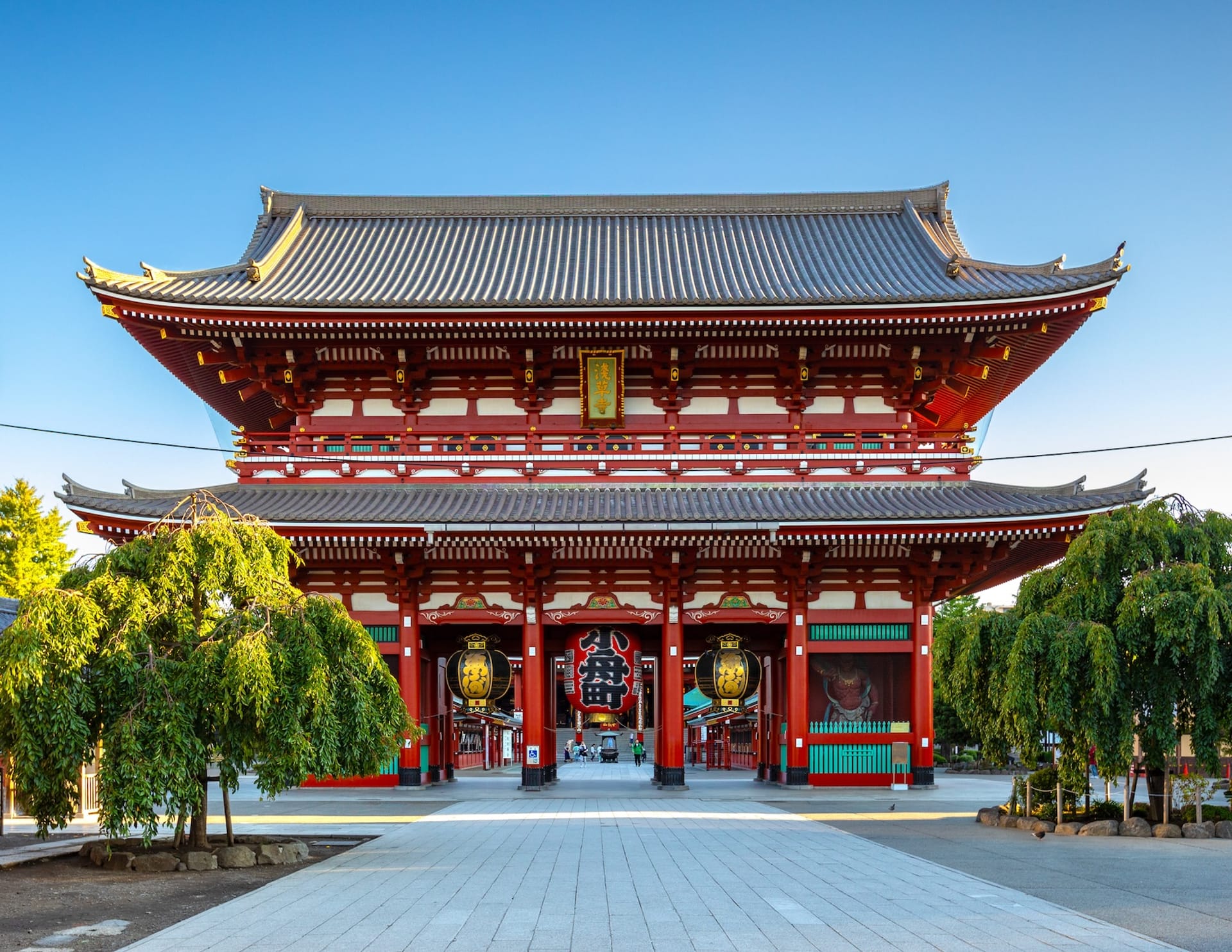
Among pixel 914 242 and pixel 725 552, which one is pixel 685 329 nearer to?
pixel 725 552

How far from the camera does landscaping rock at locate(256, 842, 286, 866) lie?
15.4m

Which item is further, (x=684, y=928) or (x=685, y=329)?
(x=685, y=329)

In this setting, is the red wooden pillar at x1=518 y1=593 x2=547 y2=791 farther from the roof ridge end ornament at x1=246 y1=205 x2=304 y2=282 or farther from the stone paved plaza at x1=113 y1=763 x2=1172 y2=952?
the roof ridge end ornament at x1=246 y1=205 x2=304 y2=282

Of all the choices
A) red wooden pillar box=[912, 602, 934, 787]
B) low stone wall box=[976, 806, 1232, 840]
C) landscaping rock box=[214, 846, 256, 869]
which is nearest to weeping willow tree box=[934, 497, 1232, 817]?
low stone wall box=[976, 806, 1232, 840]

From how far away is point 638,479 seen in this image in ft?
92.8

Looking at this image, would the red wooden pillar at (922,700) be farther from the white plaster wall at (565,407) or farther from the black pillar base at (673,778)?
the white plaster wall at (565,407)

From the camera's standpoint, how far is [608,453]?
94.0 ft

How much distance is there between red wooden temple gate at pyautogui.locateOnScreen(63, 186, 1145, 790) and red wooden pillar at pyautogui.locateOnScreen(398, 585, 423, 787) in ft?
0.20

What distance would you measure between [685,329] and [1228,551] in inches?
495

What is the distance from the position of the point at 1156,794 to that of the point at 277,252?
25.4m

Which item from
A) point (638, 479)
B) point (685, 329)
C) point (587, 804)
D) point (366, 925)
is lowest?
point (587, 804)

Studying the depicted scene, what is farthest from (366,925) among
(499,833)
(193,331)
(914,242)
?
(914,242)

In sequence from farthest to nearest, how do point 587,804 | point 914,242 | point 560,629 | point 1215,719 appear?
1. point 914,242
2. point 560,629
3. point 587,804
4. point 1215,719

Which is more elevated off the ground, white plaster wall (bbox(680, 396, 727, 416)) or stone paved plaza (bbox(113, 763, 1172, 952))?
white plaster wall (bbox(680, 396, 727, 416))
